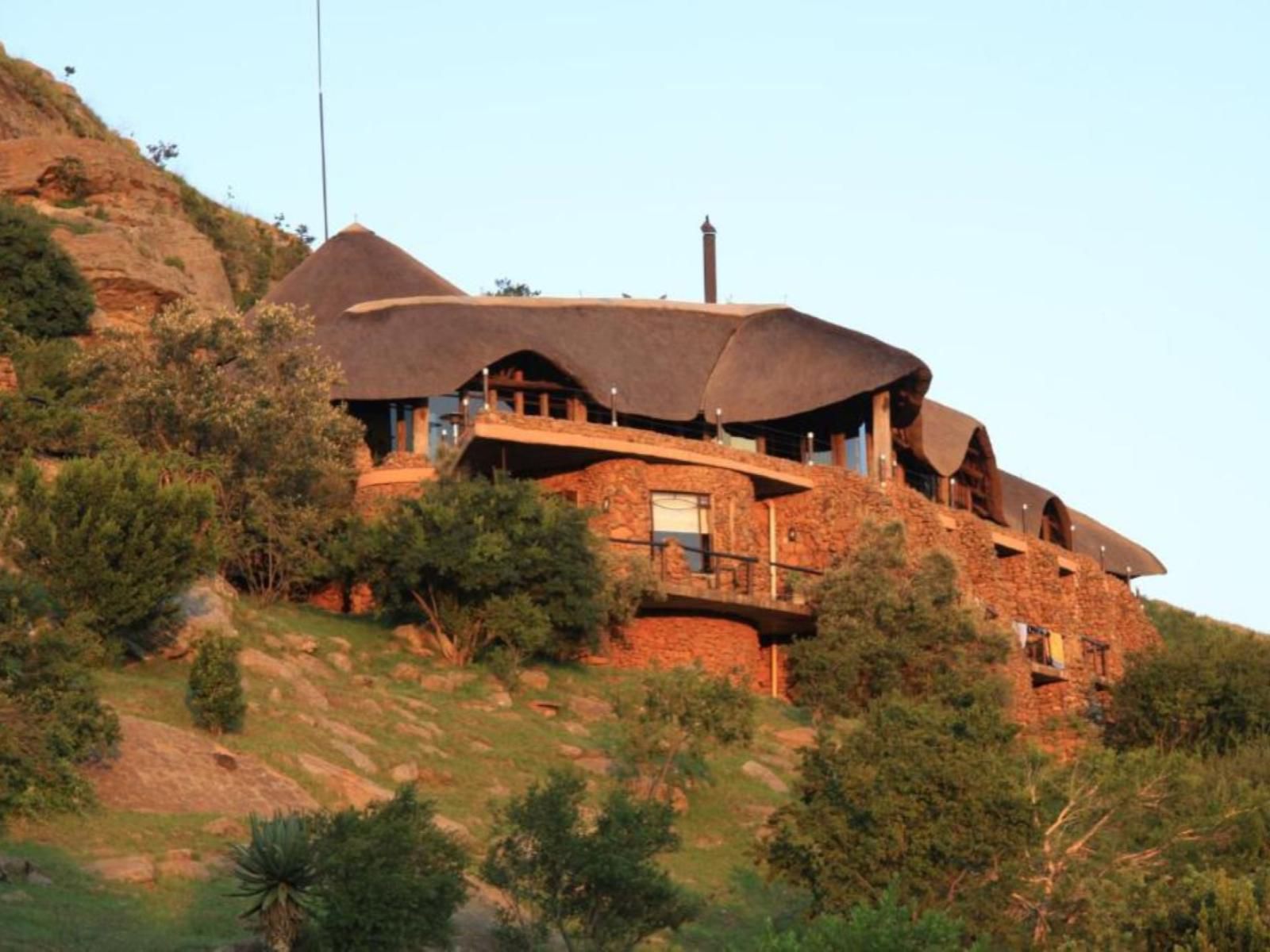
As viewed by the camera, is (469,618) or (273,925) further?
(469,618)

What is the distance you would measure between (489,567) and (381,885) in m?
14.8

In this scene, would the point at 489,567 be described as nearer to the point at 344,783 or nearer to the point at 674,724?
the point at 674,724

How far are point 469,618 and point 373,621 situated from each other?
2.26 metres

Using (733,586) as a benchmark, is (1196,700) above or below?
below

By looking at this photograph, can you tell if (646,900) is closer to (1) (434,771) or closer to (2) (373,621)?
(1) (434,771)

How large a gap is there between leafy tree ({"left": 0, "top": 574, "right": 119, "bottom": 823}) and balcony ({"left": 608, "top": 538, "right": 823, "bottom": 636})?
44.1 feet

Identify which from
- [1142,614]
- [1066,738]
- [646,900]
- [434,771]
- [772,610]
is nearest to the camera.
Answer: [646,900]

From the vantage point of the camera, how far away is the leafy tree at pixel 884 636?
38.0 metres

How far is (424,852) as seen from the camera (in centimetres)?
2047

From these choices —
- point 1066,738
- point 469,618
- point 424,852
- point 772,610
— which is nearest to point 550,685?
point 469,618

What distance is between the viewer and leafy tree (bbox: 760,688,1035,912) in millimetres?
24859

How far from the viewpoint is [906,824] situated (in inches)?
989

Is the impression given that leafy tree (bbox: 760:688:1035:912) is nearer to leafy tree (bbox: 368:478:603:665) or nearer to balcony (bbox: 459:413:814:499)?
leafy tree (bbox: 368:478:603:665)

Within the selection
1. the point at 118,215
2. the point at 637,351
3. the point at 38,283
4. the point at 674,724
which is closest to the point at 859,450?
the point at 637,351
